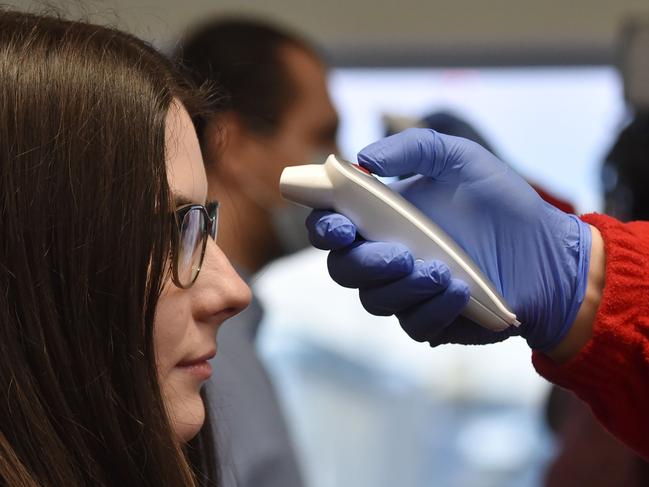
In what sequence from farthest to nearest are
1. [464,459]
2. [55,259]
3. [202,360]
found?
[464,459] < [202,360] < [55,259]

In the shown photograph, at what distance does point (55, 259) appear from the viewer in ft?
2.73

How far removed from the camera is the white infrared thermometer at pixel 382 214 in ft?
2.94

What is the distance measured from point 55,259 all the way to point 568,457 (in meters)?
1.15

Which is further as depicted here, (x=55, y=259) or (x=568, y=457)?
(x=568, y=457)

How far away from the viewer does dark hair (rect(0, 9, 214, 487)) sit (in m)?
0.83

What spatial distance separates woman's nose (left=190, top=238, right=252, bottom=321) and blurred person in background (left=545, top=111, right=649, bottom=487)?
2.69 feet

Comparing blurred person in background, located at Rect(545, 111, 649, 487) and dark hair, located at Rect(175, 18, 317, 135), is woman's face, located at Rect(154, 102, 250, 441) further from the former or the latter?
dark hair, located at Rect(175, 18, 317, 135)

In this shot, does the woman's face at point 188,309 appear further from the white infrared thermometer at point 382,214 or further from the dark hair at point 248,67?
the dark hair at point 248,67

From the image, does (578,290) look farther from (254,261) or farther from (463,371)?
(463,371)

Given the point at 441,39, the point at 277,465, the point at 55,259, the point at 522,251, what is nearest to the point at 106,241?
the point at 55,259

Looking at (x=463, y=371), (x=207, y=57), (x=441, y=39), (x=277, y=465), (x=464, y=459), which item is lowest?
(x=464, y=459)

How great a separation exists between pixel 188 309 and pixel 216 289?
0.03 metres

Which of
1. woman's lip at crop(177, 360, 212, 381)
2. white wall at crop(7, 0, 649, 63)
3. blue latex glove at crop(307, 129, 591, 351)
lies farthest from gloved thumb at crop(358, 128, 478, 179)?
white wall at crop(7, 0, 649, 63)

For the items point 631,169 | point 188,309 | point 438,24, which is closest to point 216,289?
point 188,309
